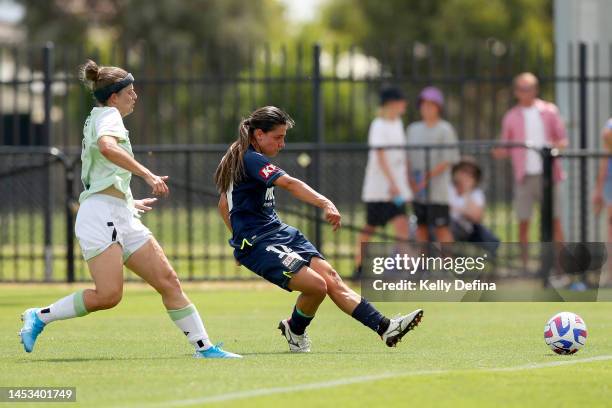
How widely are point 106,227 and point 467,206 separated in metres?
10.1

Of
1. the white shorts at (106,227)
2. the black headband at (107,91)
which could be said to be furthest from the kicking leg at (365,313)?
the black headband at (107,91)

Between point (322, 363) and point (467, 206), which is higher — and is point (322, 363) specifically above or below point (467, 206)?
below

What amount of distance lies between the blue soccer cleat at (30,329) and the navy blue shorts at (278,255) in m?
1.42

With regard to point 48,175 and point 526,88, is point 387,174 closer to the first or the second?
point 526,88

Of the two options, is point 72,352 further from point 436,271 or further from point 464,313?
point 436,271

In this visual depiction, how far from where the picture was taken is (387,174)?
16.5 m

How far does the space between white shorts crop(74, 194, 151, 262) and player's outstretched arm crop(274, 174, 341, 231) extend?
983mm

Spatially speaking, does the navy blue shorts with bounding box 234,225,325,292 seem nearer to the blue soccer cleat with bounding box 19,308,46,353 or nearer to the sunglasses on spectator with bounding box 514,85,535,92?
the blue soccer cleat with bounding box 19,308,46,353

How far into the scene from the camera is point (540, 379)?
7.96 metres

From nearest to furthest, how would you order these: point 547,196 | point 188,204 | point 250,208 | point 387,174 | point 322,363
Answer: point 322,363 < point 250,208 < point 547,196 < point 387,174 < point 188,204

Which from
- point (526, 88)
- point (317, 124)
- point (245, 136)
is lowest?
point (245, 136)

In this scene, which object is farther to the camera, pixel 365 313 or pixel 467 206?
pixel 467 206

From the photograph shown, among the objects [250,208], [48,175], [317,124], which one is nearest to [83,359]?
[250,208]

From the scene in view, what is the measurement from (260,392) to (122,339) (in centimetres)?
364
